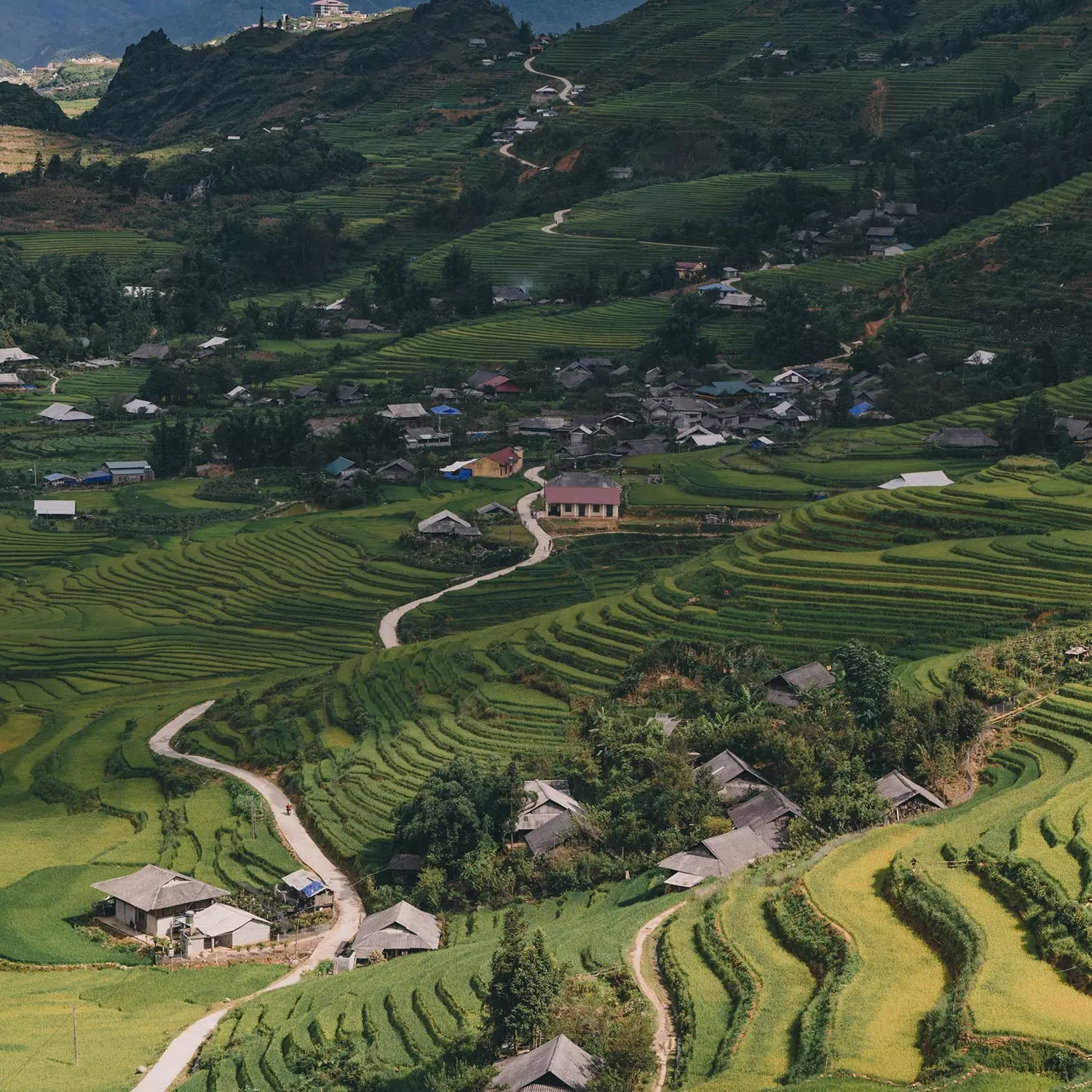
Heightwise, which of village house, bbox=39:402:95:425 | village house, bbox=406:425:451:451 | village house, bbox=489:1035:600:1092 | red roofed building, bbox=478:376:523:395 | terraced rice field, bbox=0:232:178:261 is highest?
terraced rice field, bbox=0:232:178:261

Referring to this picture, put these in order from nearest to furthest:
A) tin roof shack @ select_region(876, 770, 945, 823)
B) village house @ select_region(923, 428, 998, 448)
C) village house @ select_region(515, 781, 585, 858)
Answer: tin roof shack @ select_region(876, 770, 945, 823)
village house @ select_region(515, 781, 585, 858)
village house @ select_region(923, 428, 998, 448)

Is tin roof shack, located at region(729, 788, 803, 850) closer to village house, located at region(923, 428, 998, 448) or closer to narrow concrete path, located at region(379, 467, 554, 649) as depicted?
narrow concrete path, located at region(379, 467, 554, 649)

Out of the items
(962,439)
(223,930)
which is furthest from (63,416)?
(223,930)

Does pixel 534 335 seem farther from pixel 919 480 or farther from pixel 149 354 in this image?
pixel 919 480

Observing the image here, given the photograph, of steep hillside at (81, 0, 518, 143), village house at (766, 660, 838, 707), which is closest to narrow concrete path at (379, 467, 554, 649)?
village house at (766, 660, 838, 707)

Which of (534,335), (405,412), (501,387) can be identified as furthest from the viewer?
(534,335)

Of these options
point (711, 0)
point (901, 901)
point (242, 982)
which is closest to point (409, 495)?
point (242, 982)
